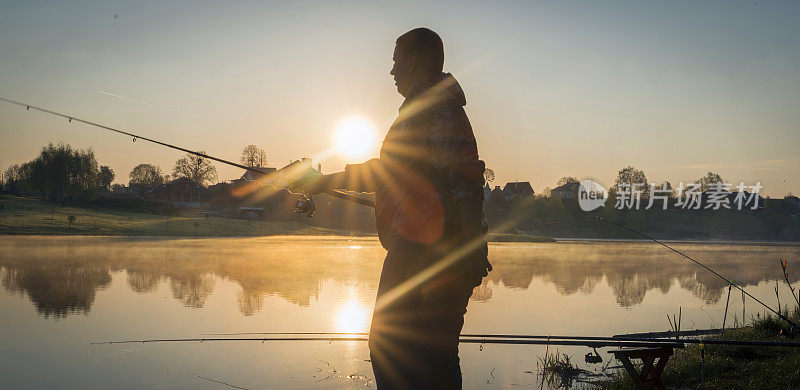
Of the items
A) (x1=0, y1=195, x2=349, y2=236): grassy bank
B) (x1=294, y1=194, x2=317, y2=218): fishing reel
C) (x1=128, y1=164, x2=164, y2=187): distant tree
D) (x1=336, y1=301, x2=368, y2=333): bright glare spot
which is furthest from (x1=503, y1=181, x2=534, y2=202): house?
(x1=294, y1=194, x2=317, y2=218): fishing reel

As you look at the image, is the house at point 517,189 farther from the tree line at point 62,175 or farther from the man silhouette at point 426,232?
the man silhouette at point 426,232

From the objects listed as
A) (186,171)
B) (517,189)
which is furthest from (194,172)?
(517,189)

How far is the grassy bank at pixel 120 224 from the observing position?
190ft

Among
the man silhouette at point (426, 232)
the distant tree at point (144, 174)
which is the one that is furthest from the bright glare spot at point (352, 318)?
the distant tree at point (144, 174)

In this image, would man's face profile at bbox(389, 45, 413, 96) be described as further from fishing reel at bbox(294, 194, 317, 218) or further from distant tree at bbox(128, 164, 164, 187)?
distant tree at bbox(128, 164, 164, 187)

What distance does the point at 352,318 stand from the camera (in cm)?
1471

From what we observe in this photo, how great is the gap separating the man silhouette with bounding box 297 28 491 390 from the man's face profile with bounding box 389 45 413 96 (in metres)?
0.10

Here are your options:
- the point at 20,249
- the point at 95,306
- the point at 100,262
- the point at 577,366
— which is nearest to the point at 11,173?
the point at 20,249

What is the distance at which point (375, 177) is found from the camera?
3.28m

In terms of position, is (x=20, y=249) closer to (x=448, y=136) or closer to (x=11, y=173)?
(x=448, y=136)

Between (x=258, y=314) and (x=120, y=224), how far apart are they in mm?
57715

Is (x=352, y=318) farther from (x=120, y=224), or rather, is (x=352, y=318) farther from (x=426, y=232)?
(x=120, y=224)

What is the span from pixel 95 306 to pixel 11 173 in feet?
630

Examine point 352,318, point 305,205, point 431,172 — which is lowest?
point 352,318
